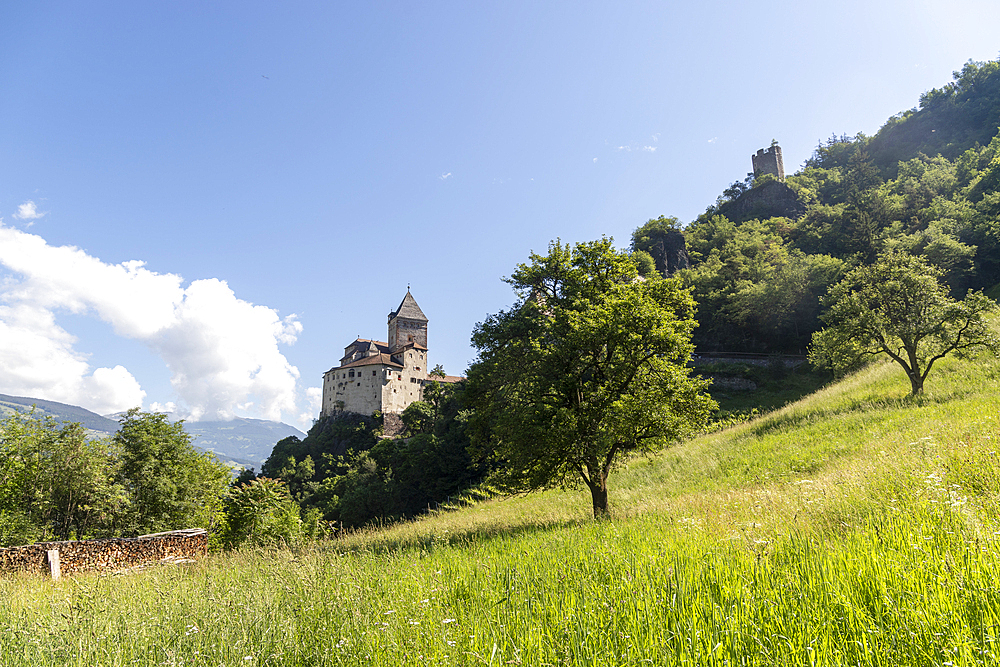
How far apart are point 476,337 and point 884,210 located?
72.8 m

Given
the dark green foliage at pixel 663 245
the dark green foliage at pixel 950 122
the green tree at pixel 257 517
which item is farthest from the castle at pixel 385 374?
the dark green foliage at pixel 950 122

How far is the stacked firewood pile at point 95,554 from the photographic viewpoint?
1291 cm

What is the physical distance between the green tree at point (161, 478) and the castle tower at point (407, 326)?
263ft

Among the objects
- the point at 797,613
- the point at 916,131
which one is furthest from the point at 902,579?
the point at 916,131

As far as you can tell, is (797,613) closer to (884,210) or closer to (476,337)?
(476,337)

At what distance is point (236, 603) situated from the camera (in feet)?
15.5

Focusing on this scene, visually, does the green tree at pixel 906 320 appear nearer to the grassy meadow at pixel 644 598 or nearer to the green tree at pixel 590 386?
the green tree at pixel 590 386

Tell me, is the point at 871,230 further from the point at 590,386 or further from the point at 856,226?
the point at 590,386

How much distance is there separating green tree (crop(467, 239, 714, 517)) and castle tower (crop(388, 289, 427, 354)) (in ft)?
313

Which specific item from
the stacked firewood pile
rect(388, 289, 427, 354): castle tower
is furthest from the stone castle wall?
the stacked firewood pile

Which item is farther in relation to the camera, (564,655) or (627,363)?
(627,363)

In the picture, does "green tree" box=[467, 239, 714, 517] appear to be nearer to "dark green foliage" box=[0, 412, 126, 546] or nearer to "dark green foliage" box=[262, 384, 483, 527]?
"dark green foliage" box=[0, 412, 126, 546]

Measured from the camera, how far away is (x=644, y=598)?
3.33 metres

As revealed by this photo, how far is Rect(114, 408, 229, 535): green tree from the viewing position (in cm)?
2502
